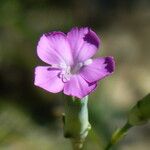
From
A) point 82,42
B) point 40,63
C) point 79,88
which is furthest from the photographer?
point 40,63

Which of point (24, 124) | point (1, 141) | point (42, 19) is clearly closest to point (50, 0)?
point (42, 19)

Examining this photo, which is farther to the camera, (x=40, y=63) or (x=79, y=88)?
(x=40, y=63)

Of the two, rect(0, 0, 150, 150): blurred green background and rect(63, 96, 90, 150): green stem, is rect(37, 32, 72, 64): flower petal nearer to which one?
rect(63, 96, 90, 150): green stem

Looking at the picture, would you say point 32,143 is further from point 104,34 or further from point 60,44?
point 60,44

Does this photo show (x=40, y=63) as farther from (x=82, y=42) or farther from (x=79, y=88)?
(x=79, y=88)

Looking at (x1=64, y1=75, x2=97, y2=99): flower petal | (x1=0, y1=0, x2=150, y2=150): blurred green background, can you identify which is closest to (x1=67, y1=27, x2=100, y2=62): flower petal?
(x1=64, y1=75, x2=97, y2=99): flower petal

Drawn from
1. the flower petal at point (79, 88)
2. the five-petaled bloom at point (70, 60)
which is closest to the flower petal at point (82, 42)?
the five-petaled bloom at point (70, 60)

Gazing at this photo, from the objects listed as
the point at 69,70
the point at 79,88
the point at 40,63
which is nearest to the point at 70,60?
the point at 69,70
